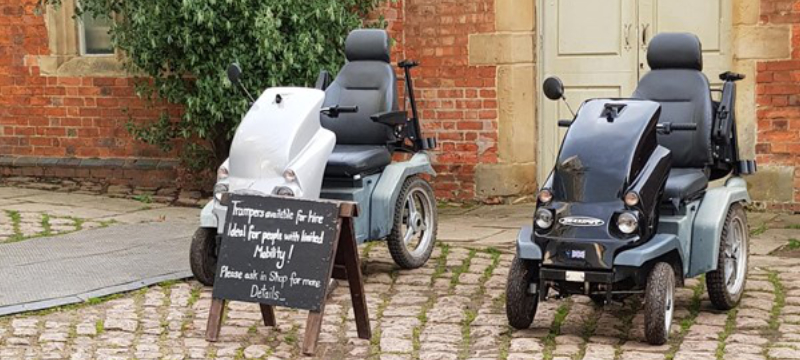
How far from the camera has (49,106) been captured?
13.1m

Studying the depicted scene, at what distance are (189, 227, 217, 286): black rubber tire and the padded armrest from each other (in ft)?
3.97

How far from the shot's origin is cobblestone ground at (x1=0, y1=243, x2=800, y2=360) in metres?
6.44

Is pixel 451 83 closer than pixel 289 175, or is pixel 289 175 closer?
pixel 289 175

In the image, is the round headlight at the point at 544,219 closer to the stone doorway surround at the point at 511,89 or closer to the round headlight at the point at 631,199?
the round headlight at the point at 631,199

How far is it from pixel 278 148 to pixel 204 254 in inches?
34.4

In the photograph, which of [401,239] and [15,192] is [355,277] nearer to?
[401,239]

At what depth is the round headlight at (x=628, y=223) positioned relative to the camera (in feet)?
21.1

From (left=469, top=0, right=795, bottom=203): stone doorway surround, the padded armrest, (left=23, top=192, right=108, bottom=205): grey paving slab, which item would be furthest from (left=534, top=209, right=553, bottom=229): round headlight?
(left=23, top=192, right=108, bottom=205): grey paving slab

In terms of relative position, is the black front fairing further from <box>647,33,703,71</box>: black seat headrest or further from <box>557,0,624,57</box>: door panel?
<box>557,0,624,57</box>: door panel

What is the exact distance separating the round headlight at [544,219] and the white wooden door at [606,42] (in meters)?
4.63

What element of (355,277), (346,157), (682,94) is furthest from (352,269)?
(682,94)

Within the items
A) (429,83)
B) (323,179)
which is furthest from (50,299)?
(429,83)

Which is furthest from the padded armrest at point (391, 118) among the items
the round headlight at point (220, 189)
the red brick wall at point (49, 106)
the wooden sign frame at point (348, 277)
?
the red brick wall at point (49, 106)

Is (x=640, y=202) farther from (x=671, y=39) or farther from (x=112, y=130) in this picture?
(x=112, y=130)
